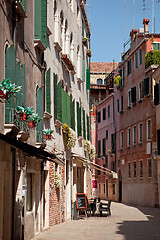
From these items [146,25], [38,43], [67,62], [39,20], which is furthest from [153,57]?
[38,43]

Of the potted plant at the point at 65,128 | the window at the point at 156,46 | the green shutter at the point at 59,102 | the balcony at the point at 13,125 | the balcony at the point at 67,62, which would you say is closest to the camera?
the balcony at the point at 13,125

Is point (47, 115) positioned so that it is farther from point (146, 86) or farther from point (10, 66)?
point (146, 86)

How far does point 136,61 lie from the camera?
39.2 m

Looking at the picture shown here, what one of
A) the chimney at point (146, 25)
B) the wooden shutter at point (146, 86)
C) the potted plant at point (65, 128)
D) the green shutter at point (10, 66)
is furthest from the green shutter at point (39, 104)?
the chimney at point (146, 25)

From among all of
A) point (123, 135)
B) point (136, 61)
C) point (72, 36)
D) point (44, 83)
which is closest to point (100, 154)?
point (123, 135)

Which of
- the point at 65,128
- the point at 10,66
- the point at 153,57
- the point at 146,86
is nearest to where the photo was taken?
the point at 10,66

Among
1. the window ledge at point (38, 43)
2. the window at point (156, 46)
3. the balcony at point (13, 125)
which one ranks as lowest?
the balcony at point (13, 125)

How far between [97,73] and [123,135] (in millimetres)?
24504

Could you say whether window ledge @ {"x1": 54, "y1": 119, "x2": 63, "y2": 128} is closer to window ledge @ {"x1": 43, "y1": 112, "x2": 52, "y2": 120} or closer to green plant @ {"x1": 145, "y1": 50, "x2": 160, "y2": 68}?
window ledge @ {"x1": 43, "y1": 112, "x2": 52, "y2": 120}

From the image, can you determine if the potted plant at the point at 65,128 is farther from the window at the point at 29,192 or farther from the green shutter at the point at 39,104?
the window at the point at 29,192

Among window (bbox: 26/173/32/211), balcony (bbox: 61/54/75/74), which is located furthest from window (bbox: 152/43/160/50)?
window (bbox: 26/173/32/211)

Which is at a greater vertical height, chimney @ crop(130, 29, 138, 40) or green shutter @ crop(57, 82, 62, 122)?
chimney @ crop(130, 29, 138, 40)

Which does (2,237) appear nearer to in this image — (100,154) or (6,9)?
(6,9)

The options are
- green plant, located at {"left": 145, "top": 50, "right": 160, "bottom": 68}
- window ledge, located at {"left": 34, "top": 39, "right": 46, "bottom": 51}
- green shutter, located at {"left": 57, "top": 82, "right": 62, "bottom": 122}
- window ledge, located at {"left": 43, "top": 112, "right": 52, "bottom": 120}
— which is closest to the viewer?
window ledge, located at {"left": 34, "top": 39, "right": 46, "bottom": 51}
